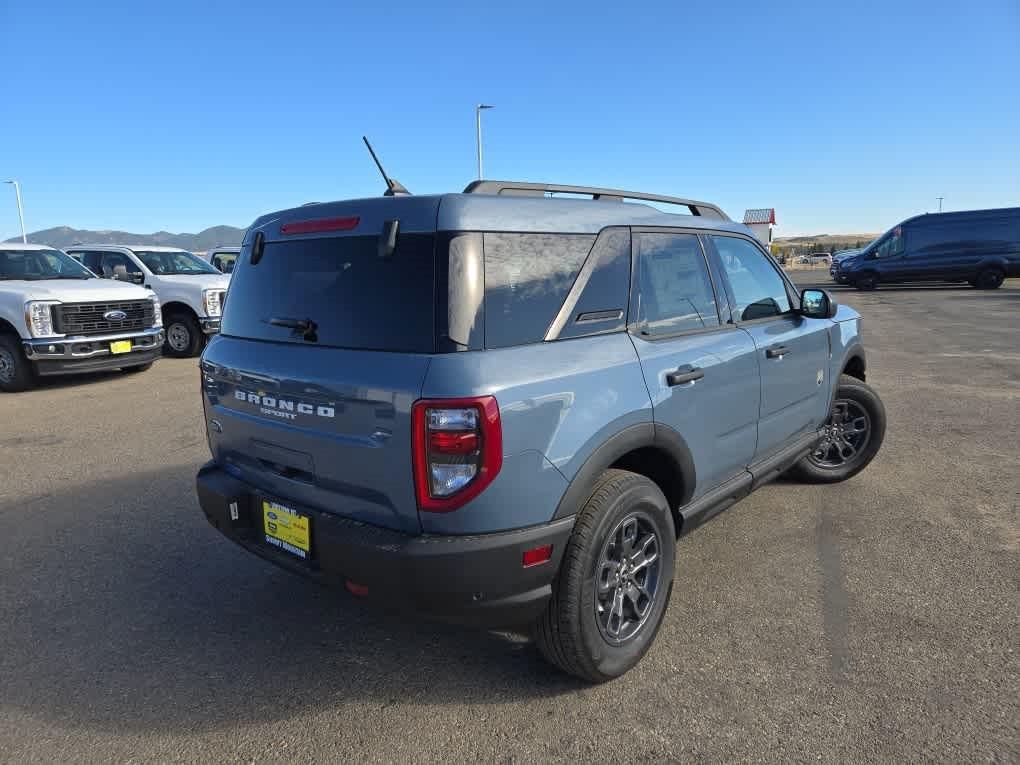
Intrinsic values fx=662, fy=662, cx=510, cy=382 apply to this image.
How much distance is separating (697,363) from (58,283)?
9474 millimetres

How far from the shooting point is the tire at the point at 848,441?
4.65m

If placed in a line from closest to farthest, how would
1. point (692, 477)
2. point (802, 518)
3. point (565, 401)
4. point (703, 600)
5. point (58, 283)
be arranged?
point (565, 401) → point (692, 477) → point (703, 600) → point (802, 518) → point (58, 283)

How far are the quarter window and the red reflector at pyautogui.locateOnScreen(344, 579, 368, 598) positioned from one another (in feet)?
7.56

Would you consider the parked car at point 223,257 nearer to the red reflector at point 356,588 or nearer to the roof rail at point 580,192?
the roof rail at point 580,192

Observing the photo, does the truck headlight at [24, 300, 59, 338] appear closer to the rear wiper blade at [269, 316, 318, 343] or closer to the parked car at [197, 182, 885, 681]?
the parked car at [197, 182, 885, 681]

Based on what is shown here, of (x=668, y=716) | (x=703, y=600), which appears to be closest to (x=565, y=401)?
(x=668, y=716)

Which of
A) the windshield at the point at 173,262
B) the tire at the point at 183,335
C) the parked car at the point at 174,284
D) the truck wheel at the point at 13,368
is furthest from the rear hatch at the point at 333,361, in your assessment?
the windshield at the point at 173,262

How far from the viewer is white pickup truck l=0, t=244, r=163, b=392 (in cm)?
858

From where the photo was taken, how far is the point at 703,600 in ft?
10.6

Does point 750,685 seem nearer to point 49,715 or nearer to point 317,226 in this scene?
point 317,226

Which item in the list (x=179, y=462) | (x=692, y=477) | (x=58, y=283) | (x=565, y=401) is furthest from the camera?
(x=58, y=283)

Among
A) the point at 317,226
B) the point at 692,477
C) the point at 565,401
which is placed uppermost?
the point at 317,226

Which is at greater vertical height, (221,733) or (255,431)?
(255,431)

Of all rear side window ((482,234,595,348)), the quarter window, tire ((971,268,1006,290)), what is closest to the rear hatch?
rear side window ((482,234,595,348))
